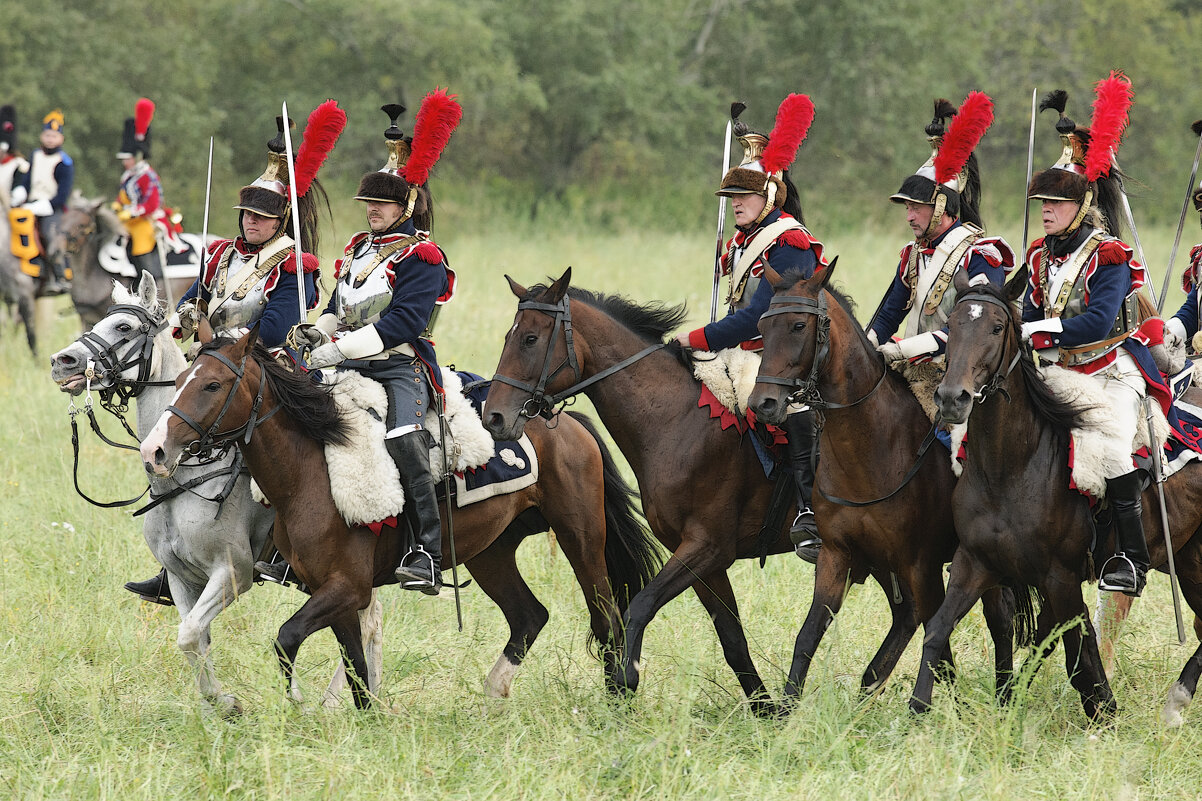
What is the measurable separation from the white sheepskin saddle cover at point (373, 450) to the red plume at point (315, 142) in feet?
3.58

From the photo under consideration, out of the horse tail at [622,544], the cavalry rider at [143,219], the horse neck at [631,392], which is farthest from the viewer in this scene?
the cavalry rider at [143,219]

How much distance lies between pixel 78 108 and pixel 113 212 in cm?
1177

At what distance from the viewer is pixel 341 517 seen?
19.9 ft

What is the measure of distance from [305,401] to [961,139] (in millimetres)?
3385

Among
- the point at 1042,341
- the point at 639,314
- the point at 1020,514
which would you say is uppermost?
the point at 1042,341

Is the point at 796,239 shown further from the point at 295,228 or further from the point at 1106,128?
the point at 295,228

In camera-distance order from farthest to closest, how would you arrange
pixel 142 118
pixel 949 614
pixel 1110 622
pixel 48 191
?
1. pixel 48 191
2. pixel 142 118
3. pixel 1110 622
4. pixel 949 614

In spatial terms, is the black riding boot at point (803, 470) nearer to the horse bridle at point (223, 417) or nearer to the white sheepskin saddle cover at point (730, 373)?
the white sheepskin saddle cover at point (730, 373)

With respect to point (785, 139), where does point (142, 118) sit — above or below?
below

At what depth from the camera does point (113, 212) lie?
15.3m

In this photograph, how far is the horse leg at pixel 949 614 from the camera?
18.6 ft

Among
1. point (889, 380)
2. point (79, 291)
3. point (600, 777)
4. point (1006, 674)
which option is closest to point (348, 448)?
point (600, 777)

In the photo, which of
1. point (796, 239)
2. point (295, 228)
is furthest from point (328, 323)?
point (796, 239)

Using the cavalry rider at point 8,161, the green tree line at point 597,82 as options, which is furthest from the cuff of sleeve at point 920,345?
the green tree line at point 597,82
